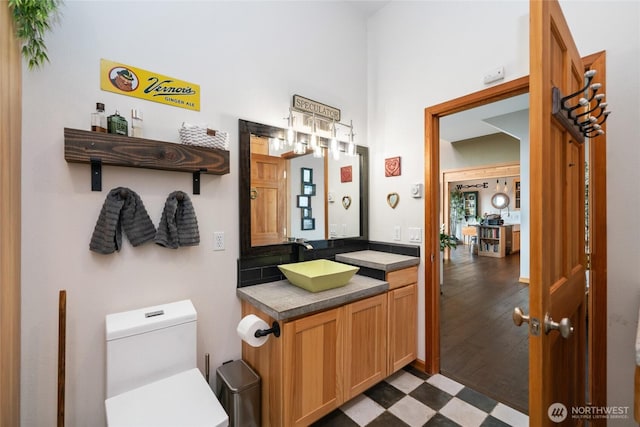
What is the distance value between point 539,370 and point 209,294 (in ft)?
5.39

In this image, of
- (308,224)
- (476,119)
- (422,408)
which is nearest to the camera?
(422,408)

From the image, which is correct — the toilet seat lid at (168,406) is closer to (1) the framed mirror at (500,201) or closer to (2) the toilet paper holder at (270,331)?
(2) the toilet paper holder at (270,331)

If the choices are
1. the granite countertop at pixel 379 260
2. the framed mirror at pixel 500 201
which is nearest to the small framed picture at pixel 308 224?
the granite countertop at pixel 379 260

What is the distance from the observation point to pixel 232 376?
1.62m

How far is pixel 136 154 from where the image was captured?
137 cm

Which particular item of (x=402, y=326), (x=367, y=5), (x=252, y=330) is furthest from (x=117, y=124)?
(x=367, y=5)

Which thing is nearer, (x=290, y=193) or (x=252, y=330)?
(x=252, y=330)

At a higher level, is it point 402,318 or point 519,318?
point 519,318

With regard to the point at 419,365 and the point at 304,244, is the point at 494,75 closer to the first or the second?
the point at 304,244

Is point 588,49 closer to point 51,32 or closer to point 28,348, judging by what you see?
point 51,32

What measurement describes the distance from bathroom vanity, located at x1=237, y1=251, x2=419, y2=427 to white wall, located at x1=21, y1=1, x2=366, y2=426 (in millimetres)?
405

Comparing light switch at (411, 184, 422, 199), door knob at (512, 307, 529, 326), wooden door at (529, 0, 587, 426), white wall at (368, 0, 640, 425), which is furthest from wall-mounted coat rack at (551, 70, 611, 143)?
light switch at (411, 184, 422, 199)

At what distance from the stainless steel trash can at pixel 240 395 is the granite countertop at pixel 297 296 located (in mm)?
Answer: 422

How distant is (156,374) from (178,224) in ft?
2.53
